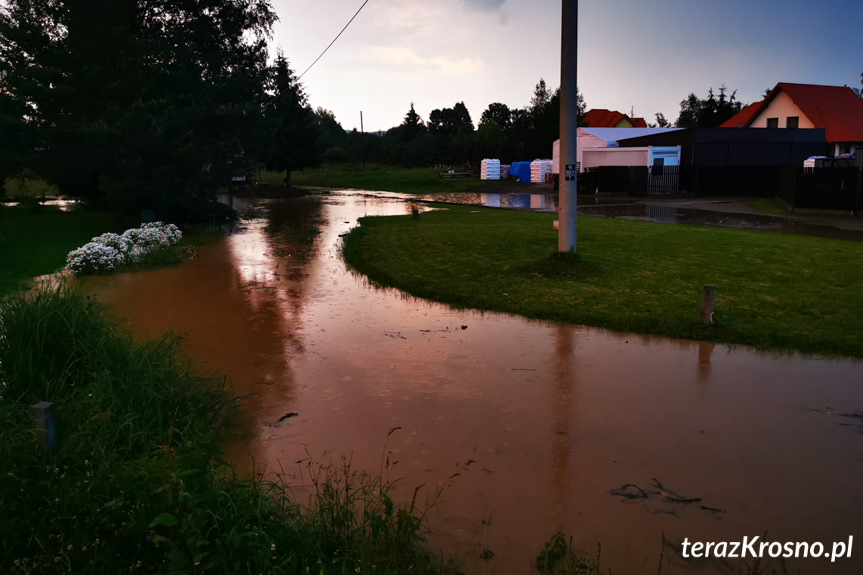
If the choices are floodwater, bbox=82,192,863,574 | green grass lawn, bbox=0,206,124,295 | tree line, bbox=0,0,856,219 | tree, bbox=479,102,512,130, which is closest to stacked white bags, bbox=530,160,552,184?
tree line, bbox=0,0,856,219

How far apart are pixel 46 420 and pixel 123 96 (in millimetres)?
19280

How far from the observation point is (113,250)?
44.9 feet

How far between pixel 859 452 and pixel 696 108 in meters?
101

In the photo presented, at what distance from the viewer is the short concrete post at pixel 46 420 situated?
13.9 ft

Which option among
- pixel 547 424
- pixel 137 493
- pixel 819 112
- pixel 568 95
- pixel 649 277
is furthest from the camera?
pixel 819 112

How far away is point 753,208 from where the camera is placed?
27266mm

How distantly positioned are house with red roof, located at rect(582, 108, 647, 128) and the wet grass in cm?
7155

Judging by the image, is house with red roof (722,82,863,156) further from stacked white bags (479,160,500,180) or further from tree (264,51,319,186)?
tree (264,51,319,186)

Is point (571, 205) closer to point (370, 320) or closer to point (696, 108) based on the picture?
point (370, 320)

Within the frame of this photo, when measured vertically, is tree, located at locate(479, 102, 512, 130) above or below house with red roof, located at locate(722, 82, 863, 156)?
above

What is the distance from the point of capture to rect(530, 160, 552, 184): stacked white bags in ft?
158

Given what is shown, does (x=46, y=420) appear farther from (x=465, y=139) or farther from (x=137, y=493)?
(x=465, y=139)

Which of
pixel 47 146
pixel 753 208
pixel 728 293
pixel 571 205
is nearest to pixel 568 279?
pixel 571 205

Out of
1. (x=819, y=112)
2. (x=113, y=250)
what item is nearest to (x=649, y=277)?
(x=113, y=250)
